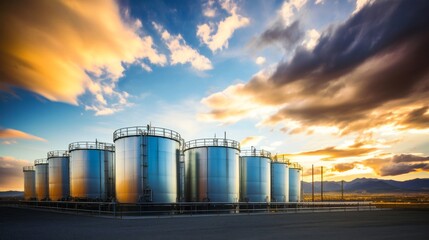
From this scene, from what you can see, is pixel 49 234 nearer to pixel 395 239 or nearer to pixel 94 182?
pixel 395 239

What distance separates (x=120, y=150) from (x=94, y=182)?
8845 millimetres

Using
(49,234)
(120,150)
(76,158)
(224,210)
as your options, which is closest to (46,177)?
(76,158)

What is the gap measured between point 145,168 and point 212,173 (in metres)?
7.49

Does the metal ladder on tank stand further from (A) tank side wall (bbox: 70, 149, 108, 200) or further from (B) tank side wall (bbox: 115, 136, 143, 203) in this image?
(A) tank side wall (bbox: 70, 149, 108, 200)

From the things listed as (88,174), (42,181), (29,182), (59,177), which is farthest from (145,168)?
(29,182)

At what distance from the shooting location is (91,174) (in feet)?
114

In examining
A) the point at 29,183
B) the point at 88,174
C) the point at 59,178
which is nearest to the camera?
the point at 88,174

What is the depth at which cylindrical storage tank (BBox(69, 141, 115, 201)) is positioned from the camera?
34.2 meters

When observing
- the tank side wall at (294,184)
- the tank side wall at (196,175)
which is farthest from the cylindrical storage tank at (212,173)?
the tank side wall at (294,184)

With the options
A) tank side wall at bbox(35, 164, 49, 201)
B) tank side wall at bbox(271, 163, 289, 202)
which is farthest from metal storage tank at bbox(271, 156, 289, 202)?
tank side wall at bbox(35, 164, 49, 201)

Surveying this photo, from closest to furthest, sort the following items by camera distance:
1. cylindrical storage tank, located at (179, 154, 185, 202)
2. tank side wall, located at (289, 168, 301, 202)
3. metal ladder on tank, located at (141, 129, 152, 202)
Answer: metal ladder on tank, located at (141, 129, 152, 202)
cylindrical storage tank, located at (179, 154, 185, 202)
tank side wall, located at (289, 168, 301, 202)

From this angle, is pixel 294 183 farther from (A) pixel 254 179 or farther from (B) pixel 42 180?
(B) pixel 42 180

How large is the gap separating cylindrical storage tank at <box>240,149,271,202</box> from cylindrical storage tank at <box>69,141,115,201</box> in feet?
53.4

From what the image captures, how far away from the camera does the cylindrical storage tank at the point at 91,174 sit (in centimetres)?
3425
